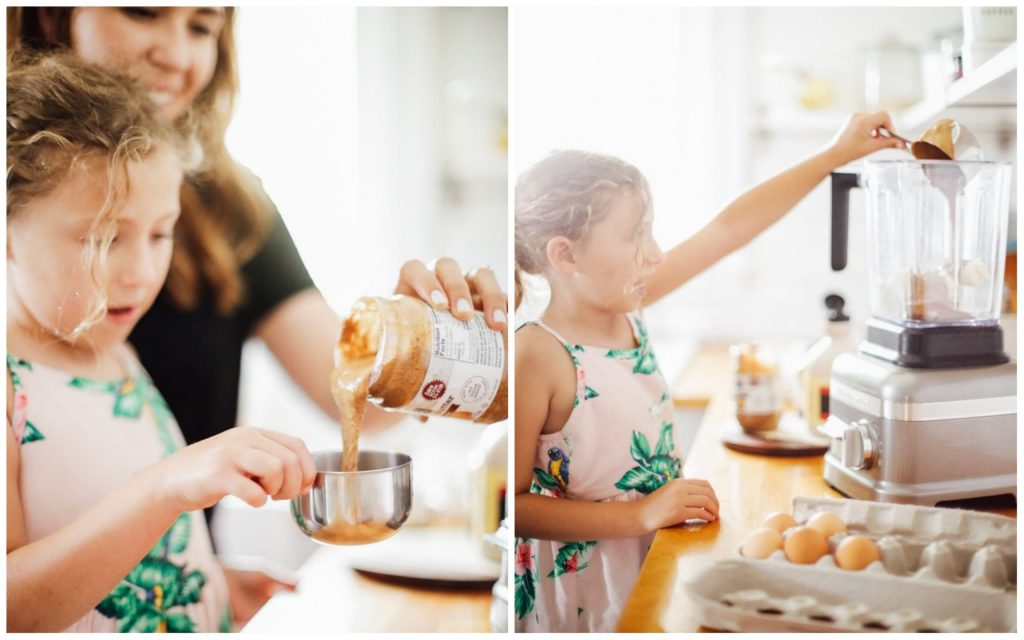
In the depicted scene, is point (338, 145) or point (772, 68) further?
point (772, 68)

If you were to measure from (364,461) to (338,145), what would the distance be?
39 cm

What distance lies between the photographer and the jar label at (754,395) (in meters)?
1.43

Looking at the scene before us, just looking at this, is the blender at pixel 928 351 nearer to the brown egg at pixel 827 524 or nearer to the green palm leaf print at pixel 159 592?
the brown egg at pixel 827 524

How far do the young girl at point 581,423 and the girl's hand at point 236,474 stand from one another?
0.26m

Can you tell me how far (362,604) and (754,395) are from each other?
0.69 m

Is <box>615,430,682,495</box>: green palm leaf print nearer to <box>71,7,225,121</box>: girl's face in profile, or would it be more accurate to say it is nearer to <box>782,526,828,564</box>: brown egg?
<box>782,526,828,564</box>: brown egg

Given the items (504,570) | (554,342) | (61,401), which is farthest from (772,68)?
(61,401)

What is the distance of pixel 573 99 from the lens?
1161 mm

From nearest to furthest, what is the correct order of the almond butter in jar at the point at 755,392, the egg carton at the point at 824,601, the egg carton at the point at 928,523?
1. the egg carton at the point at 824,601
2. the egg carton at the point at 928,523
3. the almond butter in jar at the point at 755,392

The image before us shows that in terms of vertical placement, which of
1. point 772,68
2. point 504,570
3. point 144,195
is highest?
point 772,68

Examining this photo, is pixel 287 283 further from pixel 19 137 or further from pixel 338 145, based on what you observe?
pixel 19 137

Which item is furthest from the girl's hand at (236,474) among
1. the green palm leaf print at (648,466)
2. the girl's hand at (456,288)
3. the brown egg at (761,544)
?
the brown egg at (761,544)

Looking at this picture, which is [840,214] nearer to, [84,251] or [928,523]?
[928,523]

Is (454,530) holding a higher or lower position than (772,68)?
lower
